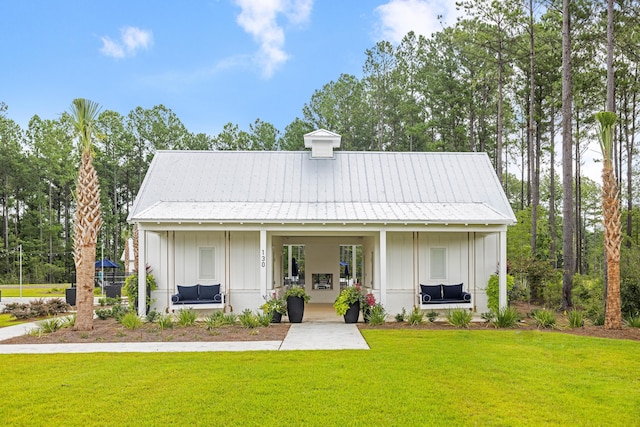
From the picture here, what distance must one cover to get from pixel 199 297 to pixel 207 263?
3.86ft

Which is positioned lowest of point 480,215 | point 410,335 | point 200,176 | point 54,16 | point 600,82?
point 410,335

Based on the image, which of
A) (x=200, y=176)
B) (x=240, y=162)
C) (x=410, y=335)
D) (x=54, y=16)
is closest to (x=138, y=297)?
(x=200, y=176)

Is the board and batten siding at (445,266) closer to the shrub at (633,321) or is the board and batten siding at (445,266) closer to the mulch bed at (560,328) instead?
the mulch bed at (560,328)

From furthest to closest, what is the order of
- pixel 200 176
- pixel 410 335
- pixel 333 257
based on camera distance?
pixel 333 257 < pixel 200 176 < pixel 410 335

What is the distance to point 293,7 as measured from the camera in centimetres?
2398

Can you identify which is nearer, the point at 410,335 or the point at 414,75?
the point at 410,335

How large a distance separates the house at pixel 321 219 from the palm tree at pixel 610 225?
265 centimetres

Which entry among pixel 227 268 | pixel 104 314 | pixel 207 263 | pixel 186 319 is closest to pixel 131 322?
pixel 186 319

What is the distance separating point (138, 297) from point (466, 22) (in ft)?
60.8

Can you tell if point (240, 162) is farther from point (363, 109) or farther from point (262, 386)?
point (363, 109)

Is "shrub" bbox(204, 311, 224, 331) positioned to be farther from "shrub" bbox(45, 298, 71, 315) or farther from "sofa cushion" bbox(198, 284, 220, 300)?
"shrub" bbox(45, 298, 71, 315)

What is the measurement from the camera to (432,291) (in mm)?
14883

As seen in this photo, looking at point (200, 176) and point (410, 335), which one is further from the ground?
point (200, 176)

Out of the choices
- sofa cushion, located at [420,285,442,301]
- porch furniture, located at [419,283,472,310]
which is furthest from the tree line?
sofa cushion, located at [420,285,442,301]
